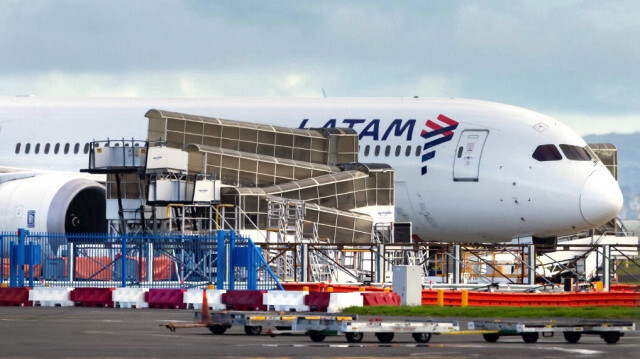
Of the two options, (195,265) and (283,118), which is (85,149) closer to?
(283,118)

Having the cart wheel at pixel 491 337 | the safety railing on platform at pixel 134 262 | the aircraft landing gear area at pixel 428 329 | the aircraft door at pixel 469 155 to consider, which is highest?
the aircraft door at pixel 469 155

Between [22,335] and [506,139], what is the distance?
26.1 meters

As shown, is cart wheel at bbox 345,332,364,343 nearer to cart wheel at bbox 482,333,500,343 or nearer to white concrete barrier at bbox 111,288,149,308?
cart wheel at bbox 482,333,500,343

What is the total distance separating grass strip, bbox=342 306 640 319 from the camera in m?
27.9

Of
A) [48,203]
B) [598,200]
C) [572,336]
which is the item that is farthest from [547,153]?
[572,336]

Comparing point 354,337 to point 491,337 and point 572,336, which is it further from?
point 572,336

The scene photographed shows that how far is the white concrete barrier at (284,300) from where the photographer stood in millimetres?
30219

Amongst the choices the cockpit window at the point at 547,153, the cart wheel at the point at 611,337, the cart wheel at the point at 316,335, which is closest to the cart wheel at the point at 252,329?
the cart wheel at the point at 316,335

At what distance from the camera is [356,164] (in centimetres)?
4706

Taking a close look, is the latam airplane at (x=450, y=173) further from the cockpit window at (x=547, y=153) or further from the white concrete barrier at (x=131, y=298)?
the white concrete barrier at (x=131, y=298)

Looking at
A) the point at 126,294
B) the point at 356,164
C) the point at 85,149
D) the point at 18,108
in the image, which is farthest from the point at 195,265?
the point at 18,108

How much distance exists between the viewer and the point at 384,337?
2042 cm

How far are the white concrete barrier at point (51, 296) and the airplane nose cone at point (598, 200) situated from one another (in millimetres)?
17511

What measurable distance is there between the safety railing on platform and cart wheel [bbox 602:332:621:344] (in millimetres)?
14348
